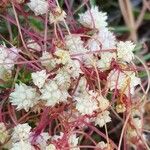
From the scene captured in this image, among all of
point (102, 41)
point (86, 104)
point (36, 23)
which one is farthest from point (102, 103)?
point (36, 23)

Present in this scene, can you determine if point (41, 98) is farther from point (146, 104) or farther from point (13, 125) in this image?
point (146, 104)

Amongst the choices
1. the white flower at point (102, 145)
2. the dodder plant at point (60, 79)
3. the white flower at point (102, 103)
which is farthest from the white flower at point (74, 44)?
the white flower at point (102, 145)

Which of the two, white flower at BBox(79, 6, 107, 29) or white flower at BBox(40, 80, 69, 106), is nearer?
white flower at BBox(40, 80, 69, 106)

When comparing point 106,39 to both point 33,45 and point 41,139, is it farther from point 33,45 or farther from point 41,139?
point 41,139

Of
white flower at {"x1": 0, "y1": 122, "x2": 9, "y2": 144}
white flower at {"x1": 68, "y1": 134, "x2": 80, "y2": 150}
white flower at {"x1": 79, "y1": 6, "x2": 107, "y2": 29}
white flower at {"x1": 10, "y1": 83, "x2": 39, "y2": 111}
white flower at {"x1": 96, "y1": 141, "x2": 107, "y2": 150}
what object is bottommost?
white flower at {"x1": 96, "y1": 141, "x2": 107, "y2": 150}

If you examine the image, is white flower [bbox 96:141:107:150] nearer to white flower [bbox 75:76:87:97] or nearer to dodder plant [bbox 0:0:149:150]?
dodder plant [bbox 0:0:149:150]

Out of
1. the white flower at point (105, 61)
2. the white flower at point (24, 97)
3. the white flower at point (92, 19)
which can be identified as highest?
the white flower at point (92, 19)

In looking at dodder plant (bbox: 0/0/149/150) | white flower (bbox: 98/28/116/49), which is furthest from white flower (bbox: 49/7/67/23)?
white flower (bbox: 98/28/116/49)

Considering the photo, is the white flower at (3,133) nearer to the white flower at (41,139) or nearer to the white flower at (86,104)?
the white flower at (41,139)
